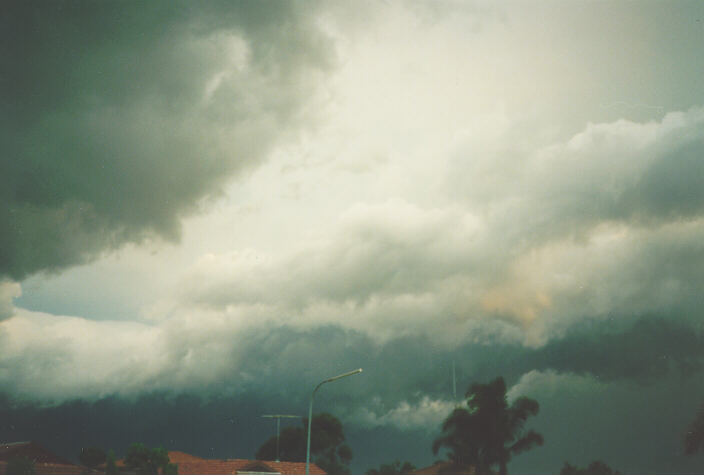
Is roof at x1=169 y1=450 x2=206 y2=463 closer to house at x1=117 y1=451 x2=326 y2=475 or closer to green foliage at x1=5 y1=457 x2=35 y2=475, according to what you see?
house at x1=117 y1=451 x2=326 y2=475

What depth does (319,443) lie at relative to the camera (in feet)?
344

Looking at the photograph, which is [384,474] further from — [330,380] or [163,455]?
[330,380]

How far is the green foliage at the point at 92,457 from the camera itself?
74931mm

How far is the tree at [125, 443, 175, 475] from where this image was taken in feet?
165

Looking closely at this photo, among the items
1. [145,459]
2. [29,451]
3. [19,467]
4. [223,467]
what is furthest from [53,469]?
[29,451]

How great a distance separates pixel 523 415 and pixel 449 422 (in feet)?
28.4

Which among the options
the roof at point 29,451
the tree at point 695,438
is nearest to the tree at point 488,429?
the tree at point 695,438

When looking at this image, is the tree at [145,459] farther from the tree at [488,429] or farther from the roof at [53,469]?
the tree at [488,429]

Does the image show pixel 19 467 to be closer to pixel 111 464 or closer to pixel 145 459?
pixel 111 464

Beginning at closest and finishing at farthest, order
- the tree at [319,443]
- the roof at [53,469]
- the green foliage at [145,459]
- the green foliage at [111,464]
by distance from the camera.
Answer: the roof at [53,469] → the green foliage at [111,464] → the green foliage at [145,459] → the tree at [319,443]

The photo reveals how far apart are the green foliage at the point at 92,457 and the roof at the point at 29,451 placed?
287cm

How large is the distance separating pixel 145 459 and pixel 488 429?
38564 mm

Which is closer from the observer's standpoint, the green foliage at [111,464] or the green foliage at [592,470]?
the green foliage at [111,464]

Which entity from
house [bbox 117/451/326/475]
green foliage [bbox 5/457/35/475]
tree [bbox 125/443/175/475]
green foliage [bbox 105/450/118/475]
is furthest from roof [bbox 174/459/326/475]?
green foliage [bbox 5/457/35/475]
